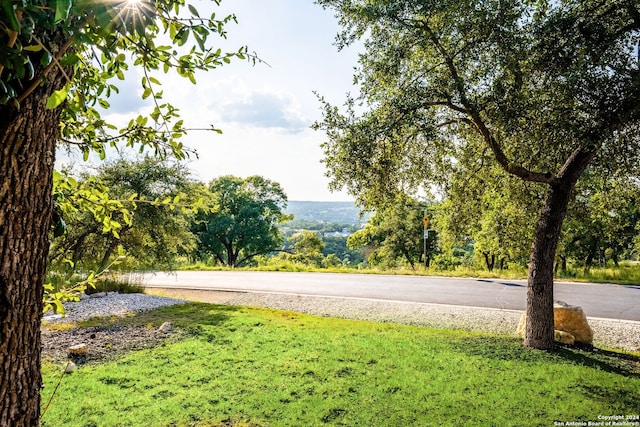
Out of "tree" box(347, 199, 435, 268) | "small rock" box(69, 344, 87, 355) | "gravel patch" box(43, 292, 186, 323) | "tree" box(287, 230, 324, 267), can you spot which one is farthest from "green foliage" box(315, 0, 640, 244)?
"tree" box(287, 230, 324, 267)

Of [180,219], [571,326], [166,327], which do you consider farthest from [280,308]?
[571,326]

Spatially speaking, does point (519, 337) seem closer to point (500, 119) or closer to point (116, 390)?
point (500, 119)

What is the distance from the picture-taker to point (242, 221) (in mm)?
39656

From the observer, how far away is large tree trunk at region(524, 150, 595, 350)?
23.0ft

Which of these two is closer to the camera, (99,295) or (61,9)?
(61,9)

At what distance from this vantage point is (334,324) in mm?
9000

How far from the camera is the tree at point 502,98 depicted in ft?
17.2

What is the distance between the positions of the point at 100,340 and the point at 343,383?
4668mm

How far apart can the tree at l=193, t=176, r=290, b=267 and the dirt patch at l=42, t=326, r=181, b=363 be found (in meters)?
29.9

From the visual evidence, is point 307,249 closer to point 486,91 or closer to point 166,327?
point 166,327

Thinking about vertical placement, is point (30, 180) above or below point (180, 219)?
below

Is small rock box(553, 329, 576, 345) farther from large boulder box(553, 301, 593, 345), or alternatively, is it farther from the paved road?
the paved road

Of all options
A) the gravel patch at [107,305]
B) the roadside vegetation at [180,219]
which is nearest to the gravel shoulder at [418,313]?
the roadside vegetation at [180,219]

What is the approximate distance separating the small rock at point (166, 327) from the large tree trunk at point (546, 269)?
21.7 feet
